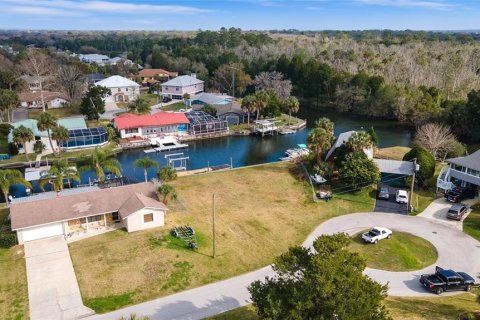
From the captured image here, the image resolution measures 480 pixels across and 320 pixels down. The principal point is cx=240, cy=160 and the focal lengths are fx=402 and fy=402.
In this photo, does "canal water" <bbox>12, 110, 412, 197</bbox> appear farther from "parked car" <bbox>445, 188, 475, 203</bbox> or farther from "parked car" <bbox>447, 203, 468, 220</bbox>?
"parked car" <bbox>447, 203, 468, 220</bbox>

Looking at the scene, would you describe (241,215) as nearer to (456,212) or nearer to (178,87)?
(456,212)

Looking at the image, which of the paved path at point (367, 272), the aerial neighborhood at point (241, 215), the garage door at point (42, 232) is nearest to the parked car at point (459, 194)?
the aerial neighborhood at point (241, 215)

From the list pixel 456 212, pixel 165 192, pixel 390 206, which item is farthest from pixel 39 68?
pixel 456 212

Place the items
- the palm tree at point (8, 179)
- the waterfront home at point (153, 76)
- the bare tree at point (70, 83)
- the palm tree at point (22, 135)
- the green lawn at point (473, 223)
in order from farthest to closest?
the waterfront home at point (153, 76), the bare tree at point (70, 83), the palm tree at point (22, 135), the palm tree at point (8, 179), the green lawn at point (473, 223)

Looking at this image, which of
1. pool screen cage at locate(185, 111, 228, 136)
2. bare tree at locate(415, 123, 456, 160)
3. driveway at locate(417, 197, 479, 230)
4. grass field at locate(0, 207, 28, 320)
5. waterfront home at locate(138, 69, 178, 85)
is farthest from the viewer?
waterfront home at locate(138, 69, 178, 85)

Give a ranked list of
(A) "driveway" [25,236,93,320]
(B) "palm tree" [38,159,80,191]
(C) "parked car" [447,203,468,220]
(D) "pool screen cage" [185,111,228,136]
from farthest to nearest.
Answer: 1. (D) "pool screen cage" [185,111,228,136]
2. (B) "palm tree" [38,159,80,191]
3. (C) "parked car" [447,203,468,220]
4. (A) "driveway" [25,236,93,320]

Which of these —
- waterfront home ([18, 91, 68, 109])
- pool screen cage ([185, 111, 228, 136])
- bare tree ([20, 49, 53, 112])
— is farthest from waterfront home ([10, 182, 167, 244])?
bare tree ([20, 49, 53, 112])

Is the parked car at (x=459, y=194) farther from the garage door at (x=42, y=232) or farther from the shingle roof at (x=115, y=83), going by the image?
the shingle roof at (x=115, y=83)
